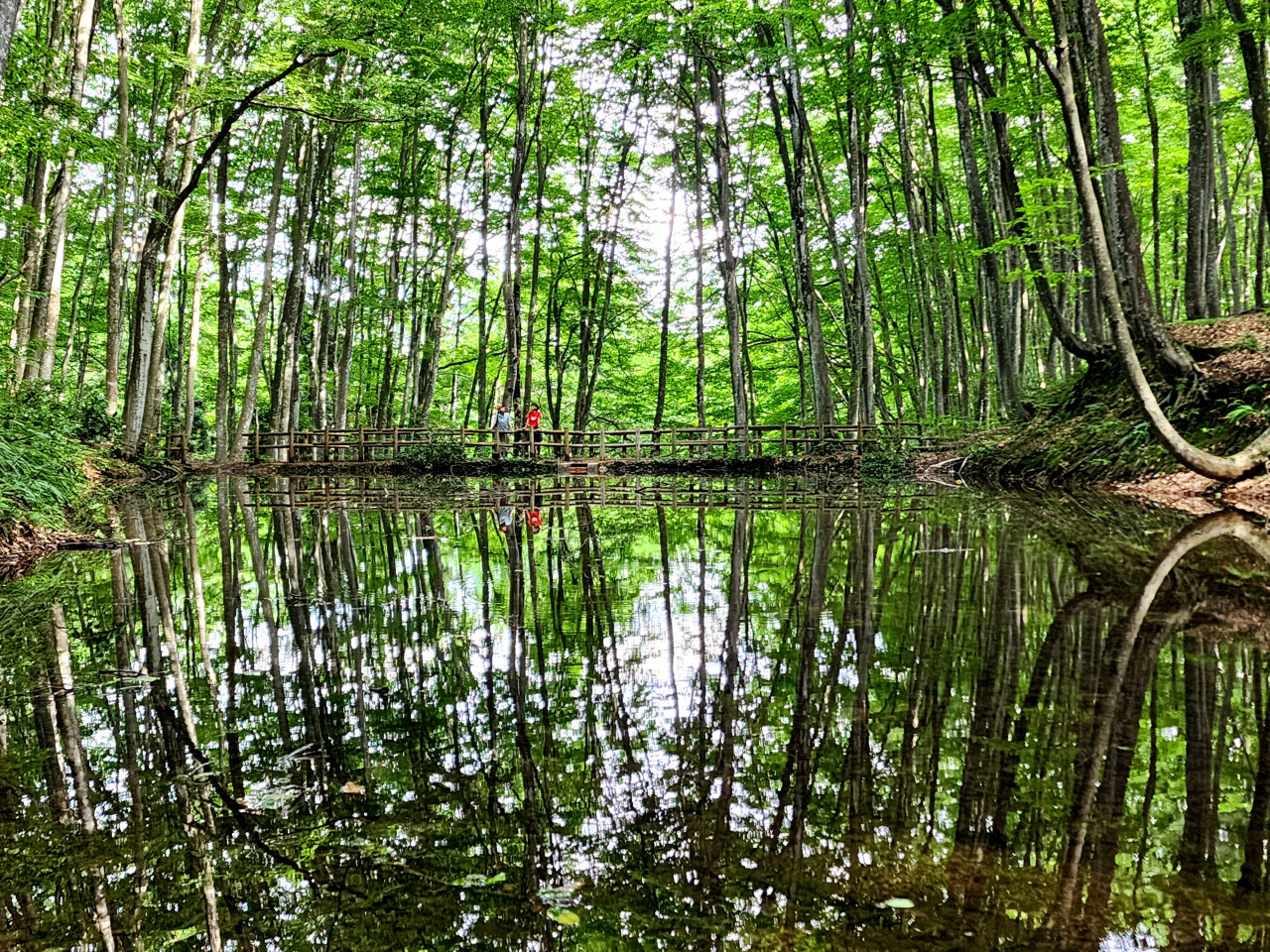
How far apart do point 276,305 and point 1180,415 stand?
33310 millimetres

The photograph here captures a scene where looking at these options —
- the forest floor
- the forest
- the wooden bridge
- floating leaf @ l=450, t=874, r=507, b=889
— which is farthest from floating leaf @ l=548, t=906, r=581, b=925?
the wooden bridge

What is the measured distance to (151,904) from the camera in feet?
5.79

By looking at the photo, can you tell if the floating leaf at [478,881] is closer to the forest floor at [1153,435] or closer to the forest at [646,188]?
the forest at [646,188]

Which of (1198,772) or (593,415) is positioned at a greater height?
(593,415)

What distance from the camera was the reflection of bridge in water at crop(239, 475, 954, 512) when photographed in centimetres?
1155

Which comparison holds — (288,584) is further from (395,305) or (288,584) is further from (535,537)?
(395,305)

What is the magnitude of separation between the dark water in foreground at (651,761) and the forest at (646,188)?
3.91 metres

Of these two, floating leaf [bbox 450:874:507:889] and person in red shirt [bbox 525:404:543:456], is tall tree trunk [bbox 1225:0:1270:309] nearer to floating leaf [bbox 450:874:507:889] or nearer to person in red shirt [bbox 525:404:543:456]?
floating leaf [bbox 450:874:507:889]

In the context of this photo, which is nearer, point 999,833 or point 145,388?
point 999,833

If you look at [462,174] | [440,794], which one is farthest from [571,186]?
[440,794]

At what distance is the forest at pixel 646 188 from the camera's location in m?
11.2

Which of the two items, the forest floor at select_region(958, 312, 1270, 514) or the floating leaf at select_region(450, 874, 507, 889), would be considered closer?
the floating leaf at select_region(450, 874, 507, 889)

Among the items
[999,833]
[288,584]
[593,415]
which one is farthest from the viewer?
[593,415]

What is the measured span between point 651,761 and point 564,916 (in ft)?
2.59
